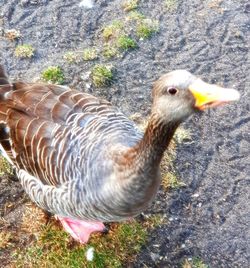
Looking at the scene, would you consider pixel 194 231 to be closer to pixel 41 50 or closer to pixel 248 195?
pixel 248 195

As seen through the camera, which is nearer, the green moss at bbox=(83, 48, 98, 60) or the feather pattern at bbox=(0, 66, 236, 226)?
the feather pattern at bbox=(0, 66, 236, 226)

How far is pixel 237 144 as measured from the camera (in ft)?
16.6

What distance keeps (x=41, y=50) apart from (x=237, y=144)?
7.45 feet

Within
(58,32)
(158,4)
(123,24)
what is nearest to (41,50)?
(58,32)

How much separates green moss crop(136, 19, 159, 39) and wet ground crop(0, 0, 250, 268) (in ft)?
0.23

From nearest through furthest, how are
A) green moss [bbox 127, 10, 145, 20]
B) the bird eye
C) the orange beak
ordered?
the orange beak, the bird eye, green moss [bbox 127, 10, 145, 20]

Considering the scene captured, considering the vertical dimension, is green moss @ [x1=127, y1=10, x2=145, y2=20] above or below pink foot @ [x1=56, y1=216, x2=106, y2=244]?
above

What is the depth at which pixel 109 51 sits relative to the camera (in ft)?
18.7

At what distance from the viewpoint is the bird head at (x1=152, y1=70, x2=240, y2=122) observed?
9.62 feet

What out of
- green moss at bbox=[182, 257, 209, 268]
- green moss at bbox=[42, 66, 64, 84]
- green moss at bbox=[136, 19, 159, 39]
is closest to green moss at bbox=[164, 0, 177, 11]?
green moss at bbox=[136, 19, 159, 39]

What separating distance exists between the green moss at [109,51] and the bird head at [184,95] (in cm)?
267

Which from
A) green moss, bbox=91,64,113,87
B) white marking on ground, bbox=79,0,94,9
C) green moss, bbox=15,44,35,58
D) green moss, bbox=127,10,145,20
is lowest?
green moss, bbox=91,64,113,87

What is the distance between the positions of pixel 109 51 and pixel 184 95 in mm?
2819

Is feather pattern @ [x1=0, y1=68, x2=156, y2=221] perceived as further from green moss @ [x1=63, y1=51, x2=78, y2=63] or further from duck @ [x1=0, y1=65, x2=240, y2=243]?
green moss @ [x1=63, y1=51, x2=78, y2=63]
